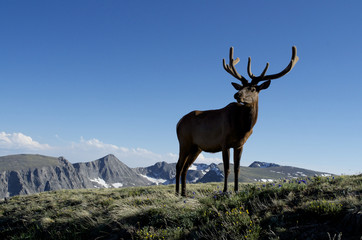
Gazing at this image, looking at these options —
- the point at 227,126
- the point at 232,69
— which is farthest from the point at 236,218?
the point at 232,69

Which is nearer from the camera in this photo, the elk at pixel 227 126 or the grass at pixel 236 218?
the grass at pixel 236 218

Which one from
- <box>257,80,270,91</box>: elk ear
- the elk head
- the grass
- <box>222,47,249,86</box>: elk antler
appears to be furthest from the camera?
<box>222,47,249,86</box>: elk antler

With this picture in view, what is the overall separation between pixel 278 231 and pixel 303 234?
Result: 1.33 ft

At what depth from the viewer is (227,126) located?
845cm

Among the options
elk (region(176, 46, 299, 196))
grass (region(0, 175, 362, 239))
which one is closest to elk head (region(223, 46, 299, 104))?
elk (region(176, 46, 299, 196))

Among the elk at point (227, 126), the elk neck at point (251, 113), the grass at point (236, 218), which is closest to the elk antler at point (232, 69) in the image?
the elk at point (227, 126)

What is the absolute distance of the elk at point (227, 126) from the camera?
26.8ft

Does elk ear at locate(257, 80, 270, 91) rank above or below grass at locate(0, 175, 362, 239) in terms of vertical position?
above

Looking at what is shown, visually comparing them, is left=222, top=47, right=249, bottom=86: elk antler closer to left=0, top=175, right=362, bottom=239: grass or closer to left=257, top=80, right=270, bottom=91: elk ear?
left=257, top=80, right=270, bottom=91: elk ear

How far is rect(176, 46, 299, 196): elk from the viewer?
8164 millimetres

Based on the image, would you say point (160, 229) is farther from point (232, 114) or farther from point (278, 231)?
point (232, 114)

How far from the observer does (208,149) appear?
362 inches

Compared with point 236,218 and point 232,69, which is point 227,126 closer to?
point 232,69

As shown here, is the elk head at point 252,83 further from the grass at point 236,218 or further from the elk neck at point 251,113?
the grass at point 236,218
